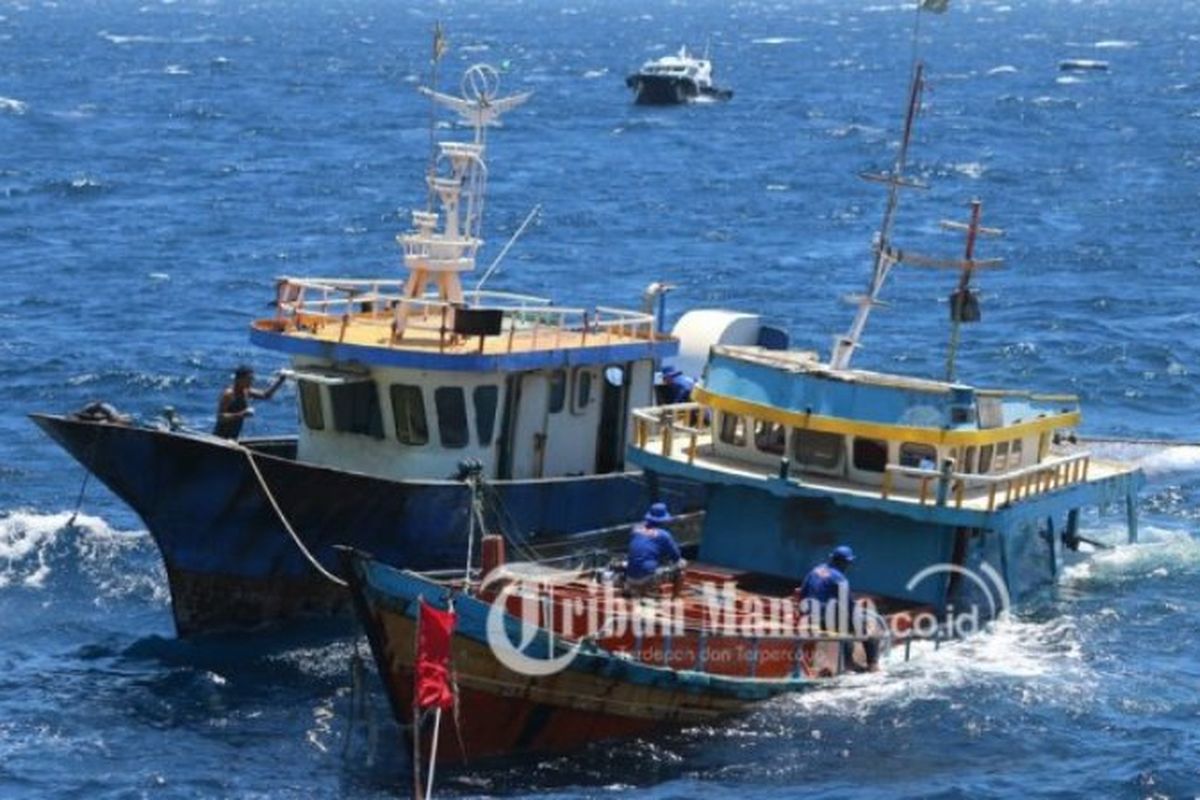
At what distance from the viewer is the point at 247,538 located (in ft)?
109

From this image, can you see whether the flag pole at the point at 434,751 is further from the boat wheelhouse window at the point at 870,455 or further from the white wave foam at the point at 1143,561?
the white wave foam at the point at 1143,561

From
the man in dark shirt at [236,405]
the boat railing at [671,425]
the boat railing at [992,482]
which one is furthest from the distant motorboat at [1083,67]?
the man in dark shirt at [236,405]

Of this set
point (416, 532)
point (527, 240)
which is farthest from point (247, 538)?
point (527, 240)

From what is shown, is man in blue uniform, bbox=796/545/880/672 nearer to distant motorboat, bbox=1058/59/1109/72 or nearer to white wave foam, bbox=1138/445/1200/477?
white wave foam, bbox=1138/445/1200/477

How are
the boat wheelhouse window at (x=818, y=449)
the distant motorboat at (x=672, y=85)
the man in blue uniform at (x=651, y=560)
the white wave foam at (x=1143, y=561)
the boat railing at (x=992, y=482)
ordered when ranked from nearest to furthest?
the man in blue uniform at (x=651, y=560)
the boat railing at (x=992, y=482)
the boat wheelhouse window at (x=818, y=449)
the white wave foam at (x=1143, y=561)
the distant motorboat at (x=672, y=85)

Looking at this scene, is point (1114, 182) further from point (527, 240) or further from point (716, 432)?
point (716, 432)

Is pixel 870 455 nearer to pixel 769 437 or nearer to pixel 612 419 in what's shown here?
pixel 769 437

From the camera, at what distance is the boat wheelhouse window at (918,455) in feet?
104

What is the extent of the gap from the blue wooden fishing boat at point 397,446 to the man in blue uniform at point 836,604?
181 inches

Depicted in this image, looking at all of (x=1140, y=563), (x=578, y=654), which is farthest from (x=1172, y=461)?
(x=578, y=654)

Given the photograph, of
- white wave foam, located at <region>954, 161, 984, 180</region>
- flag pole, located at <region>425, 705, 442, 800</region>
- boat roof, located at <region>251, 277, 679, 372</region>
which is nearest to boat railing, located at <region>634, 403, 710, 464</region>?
boat roof, located at <region>251, 277, 679, 372</region>

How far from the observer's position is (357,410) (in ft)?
111

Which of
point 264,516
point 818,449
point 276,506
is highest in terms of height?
point 818,449

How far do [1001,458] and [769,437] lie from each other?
288cm
